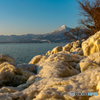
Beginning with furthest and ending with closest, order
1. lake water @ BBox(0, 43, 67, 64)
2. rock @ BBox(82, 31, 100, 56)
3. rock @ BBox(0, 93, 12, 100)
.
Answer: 1. lake water @ BBox(0, 43, 67, 64)
2. rock @ BBox(82, 31, 100, 56)
3. rock @ BBox(0, 93, 12, 100)

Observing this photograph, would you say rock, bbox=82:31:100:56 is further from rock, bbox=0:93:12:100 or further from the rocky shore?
rock, bbox=0:93:12:100

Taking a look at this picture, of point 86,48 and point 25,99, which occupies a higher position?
point 86,48

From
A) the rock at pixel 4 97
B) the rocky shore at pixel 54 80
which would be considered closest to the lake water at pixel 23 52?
the rocky shore at pixel 54 80

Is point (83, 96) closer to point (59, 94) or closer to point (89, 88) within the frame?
point (89, 88)

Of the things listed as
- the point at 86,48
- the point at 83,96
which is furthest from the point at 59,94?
the point at 86,48

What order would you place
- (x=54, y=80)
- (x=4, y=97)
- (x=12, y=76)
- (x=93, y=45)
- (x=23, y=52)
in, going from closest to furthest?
(x=4, y=97) < (x=54, y=80) < (x=12, y=76) < (x=93, y=45) < (x=23, y=52)

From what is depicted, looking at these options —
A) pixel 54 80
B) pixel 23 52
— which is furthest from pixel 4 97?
pixel 23 52

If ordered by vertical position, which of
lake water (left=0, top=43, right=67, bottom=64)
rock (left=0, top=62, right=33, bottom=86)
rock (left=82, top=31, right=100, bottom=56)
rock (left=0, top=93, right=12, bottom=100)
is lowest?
lake water (left=0, top=43, right=67, bottom=64)

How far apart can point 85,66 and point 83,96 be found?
2694 mm

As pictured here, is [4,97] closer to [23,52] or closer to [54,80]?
[54,80]

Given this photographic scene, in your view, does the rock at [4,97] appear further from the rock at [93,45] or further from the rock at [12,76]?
the rock at [93,45]

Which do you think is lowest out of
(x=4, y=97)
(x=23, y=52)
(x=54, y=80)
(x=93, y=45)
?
(x=23, y=52)

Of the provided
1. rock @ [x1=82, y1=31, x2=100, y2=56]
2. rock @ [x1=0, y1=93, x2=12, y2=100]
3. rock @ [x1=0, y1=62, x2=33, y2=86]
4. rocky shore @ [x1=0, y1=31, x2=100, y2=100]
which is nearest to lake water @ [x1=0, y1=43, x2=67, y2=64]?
rock @ [x1=82, y1=31, x2=100, y2=56]

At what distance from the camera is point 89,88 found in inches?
87.4
